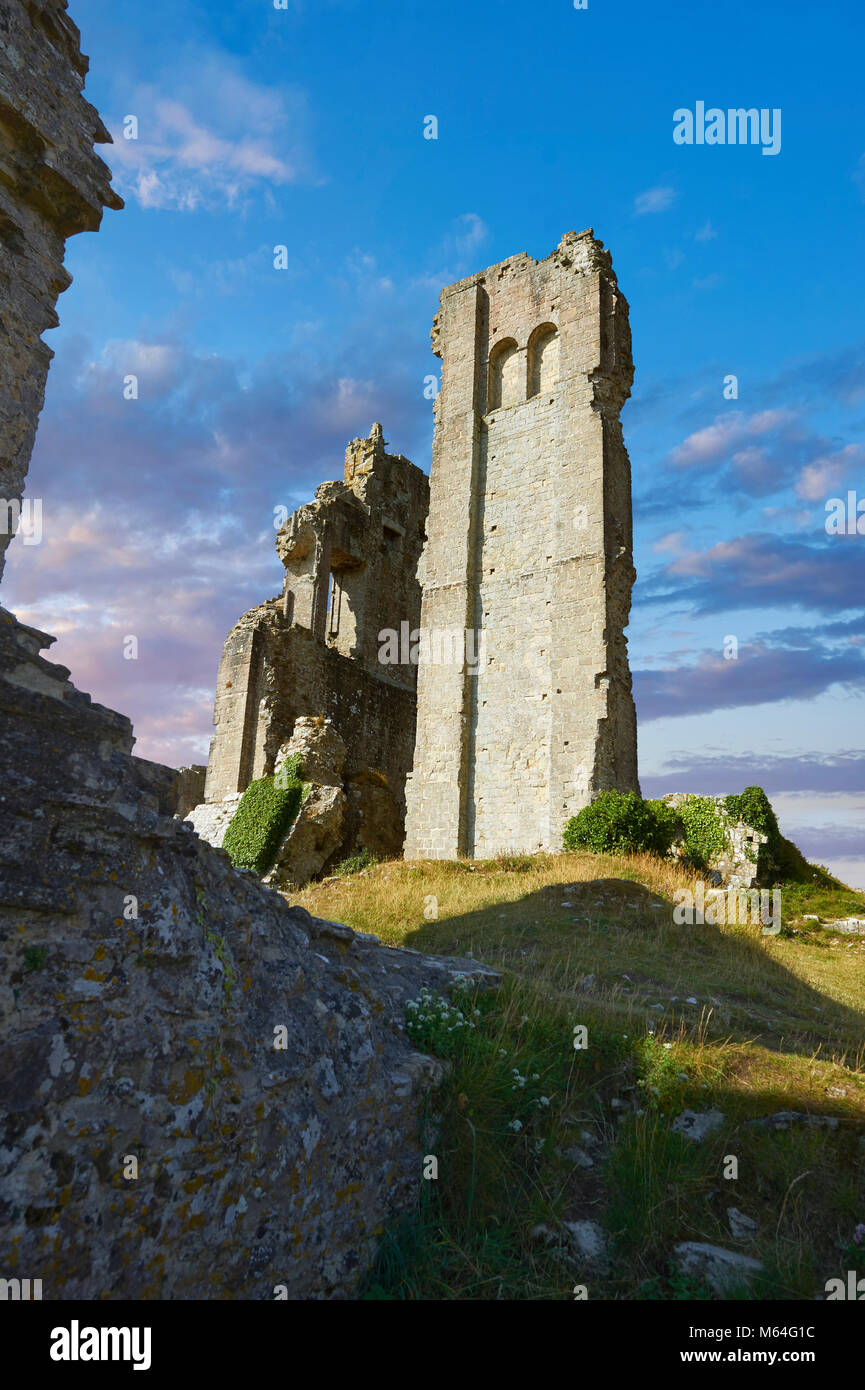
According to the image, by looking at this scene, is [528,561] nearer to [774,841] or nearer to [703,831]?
[703,831]

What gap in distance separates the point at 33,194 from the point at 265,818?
1107cm

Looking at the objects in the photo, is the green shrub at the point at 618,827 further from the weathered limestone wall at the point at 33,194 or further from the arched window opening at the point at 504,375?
the weathered limestone wall at the point at 33,194


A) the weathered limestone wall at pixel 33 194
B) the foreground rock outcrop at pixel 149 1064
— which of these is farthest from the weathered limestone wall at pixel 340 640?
the foreground rock outcrop at pixel 149 1064

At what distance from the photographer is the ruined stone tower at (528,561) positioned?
15.1m

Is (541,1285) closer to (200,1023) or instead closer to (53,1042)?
(200,1023)

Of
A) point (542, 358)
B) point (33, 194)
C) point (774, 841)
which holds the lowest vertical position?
point (774, 841)

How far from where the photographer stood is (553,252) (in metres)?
17.8

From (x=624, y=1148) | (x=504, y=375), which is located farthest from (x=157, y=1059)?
(x=504, y=375)

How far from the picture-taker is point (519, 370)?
1794cm

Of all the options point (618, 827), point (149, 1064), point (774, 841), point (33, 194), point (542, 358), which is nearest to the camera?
point (149, 1064)

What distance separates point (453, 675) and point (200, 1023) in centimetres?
1429

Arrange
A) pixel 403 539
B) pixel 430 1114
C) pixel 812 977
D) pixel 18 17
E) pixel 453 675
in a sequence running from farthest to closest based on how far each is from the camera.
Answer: pixel 403 539, pixel 453 675, pixel 812 977, pixel 18 17, pixel 430 1114

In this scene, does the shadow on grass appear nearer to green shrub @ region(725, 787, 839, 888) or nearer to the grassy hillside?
the grassy hillside
